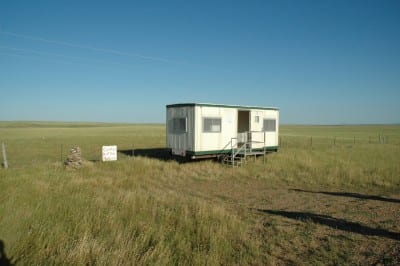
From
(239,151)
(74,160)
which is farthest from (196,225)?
(239,151)

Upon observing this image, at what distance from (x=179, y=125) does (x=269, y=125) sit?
245 inches

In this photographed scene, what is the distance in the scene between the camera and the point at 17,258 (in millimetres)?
4062

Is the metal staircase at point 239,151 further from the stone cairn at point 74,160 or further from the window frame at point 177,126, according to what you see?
the stone cairn at point 74,160

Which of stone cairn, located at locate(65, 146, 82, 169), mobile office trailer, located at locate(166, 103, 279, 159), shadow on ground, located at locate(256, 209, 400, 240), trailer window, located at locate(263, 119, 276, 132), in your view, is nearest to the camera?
shadow on ground, located at locate(256, 209, 400, 240)

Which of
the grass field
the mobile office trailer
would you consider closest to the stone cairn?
the grass field

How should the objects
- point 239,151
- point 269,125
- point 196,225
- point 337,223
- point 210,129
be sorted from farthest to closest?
point 269,125
point 239,151
point 210,129
point 337,223
point 196,225

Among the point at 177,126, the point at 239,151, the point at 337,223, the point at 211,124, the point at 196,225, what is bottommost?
the point at 337,223

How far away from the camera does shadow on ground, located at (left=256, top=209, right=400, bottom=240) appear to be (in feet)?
21.4

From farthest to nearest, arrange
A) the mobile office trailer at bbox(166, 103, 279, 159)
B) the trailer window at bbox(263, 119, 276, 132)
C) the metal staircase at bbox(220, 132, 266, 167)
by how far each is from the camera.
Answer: the trailer window at bbox(263, 119, 276, 132), the metal staircase at bbox(220, 132, 266, 167), the mobile office trailer at bbox(166, 103, 279, 159)

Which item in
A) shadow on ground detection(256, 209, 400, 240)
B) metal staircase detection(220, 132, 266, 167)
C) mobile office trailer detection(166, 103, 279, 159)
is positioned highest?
mobile office trailer detection(166, 103, 279, 159)

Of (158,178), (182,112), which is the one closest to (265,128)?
(182,112)

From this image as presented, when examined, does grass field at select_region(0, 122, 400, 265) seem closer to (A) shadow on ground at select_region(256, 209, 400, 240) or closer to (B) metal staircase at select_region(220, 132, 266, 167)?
(A) shadow on ground at select_region(256, 209, 400, 240)

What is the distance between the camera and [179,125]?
664 inches

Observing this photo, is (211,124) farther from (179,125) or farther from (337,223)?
(337,223)
